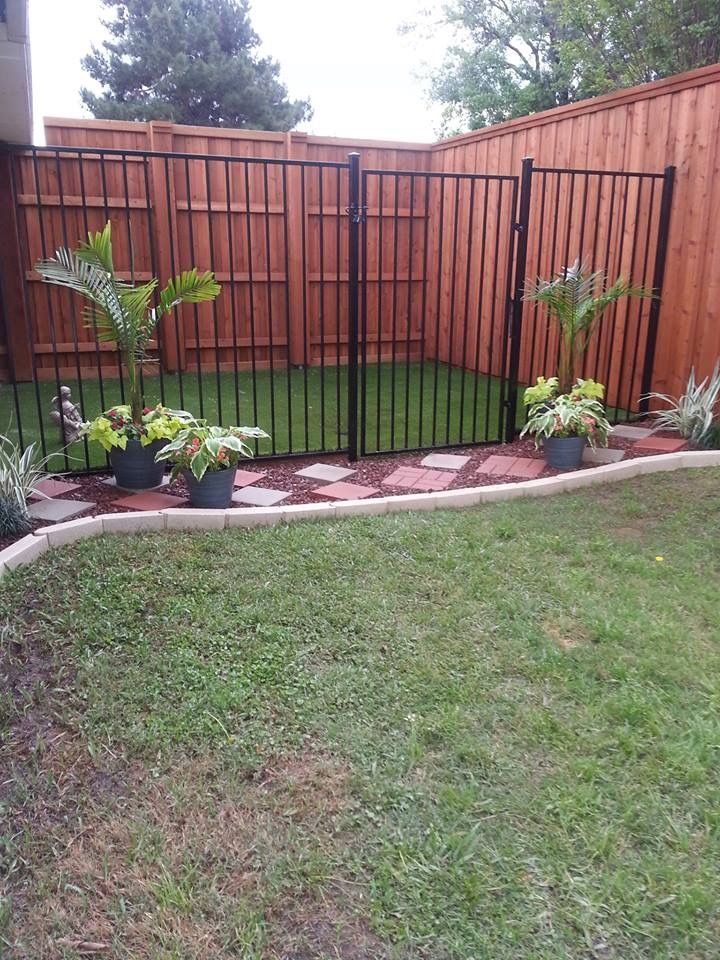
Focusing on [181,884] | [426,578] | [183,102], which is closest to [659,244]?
[426,578]

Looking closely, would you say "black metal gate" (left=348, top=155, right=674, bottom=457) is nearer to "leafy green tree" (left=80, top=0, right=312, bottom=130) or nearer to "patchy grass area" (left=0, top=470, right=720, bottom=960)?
"patchy grass area" (left=0, top=470, right=720, bottom=960)

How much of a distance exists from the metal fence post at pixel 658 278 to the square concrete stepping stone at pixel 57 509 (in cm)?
396

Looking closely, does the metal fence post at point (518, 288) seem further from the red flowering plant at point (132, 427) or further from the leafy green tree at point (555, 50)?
the leafy green tree at point (555, 50)

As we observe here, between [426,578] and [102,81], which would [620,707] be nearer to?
[426,578]

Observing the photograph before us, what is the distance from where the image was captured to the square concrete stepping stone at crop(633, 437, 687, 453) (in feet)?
14.6

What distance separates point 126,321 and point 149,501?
0.90m

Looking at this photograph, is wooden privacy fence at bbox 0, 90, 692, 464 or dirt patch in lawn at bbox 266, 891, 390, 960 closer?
dirt patch in lawn at bbox 266, 891, 390, 960

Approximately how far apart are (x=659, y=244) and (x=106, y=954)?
519 cm

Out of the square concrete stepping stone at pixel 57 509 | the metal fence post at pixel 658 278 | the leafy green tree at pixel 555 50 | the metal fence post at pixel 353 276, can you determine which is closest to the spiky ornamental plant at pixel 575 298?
the metal fence post at pixel 658 278

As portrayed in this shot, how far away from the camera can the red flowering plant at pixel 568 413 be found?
411 centimetres

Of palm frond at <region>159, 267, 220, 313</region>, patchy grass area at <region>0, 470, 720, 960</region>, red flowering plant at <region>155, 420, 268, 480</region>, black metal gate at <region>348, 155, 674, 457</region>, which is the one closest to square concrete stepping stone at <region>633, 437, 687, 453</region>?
black metal gate at <region>348, 155, 674, 457</region>

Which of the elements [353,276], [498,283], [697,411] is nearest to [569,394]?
[697,411]

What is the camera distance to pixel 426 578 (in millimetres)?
2803

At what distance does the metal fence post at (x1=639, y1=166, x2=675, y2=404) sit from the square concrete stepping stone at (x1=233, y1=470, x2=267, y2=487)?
2993mm
